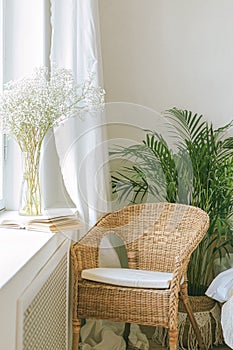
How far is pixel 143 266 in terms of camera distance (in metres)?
3.00

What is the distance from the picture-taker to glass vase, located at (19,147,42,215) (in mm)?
2527

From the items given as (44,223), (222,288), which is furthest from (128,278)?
(222,288)

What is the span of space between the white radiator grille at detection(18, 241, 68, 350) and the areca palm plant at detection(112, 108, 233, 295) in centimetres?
84

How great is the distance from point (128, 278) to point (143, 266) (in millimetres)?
390

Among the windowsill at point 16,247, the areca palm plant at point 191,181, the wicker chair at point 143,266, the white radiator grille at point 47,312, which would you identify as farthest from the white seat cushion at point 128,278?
the areca palm plant at point 191,181

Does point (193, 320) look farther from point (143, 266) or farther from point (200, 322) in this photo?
point (143, 266)

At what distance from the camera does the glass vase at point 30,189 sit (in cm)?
253

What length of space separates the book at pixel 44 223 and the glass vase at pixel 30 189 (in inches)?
1.9

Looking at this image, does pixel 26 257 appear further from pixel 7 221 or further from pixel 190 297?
pixel 190 297

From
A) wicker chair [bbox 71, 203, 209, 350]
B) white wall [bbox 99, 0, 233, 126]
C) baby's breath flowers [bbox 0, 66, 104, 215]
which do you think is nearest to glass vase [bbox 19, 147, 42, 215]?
baby's breath flowers [bbox 0, 66, 104, 215]

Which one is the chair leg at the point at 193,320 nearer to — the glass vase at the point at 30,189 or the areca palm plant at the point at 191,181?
the areca palm plant at the point at 191,181

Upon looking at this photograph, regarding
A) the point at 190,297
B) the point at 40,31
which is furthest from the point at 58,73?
the point at 190,297

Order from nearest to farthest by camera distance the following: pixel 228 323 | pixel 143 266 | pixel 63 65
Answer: pixel 228 323 → pixel 63 65 → pixel 143 266

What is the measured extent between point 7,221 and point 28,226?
102mm
